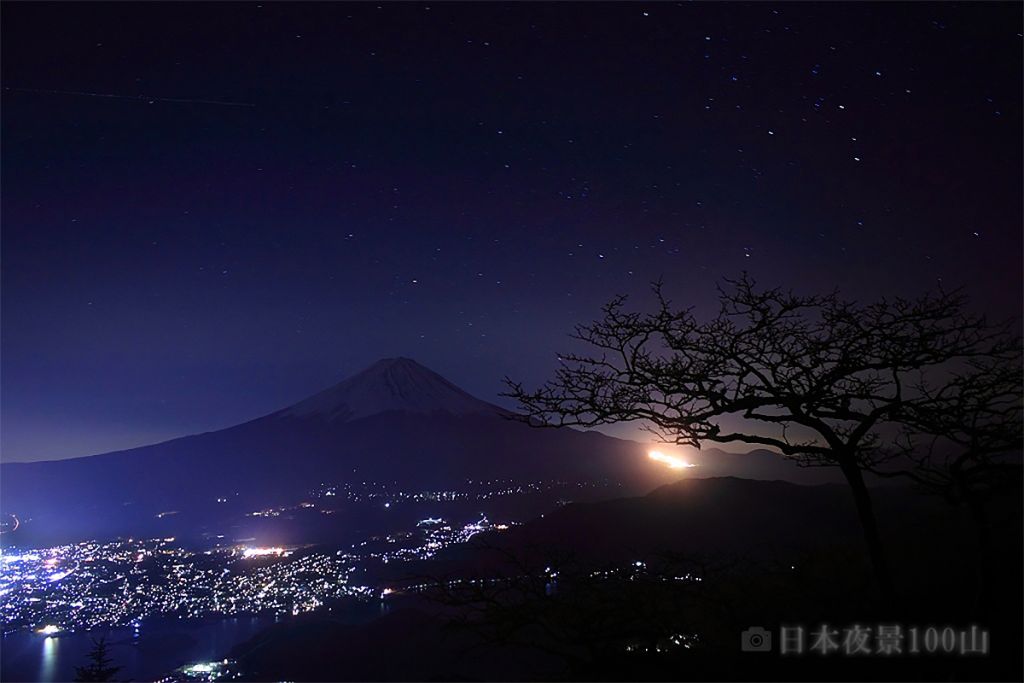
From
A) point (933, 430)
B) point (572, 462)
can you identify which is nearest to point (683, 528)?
point (933, 430)

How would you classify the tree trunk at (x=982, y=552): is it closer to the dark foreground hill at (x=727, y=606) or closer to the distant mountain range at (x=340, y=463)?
the dark foreground hill at (x=727, y=606)

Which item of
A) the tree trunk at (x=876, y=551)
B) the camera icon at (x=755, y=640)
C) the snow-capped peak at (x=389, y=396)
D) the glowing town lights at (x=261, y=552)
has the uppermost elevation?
the snow-capped peak at (x=389, y=396)

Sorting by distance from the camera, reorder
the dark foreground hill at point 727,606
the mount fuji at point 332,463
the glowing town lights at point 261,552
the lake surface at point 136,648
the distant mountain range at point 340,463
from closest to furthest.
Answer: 1. the dark foreground hill at point 727,606
2. the lake surface at point 136,648
3. the glowing town lights at point 261,552
4. the distant mountain range at point 340,463
5. the mount fuji at point 332,463

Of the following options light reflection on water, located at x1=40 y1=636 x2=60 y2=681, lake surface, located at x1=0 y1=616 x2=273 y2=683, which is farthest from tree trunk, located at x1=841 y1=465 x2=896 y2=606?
light reflection on water, located at x1=40 y1=636 x2=60 y2=681

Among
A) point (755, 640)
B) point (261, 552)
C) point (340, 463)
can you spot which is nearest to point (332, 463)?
point (340, 463)

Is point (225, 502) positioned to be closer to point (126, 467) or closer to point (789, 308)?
point (126, 467)

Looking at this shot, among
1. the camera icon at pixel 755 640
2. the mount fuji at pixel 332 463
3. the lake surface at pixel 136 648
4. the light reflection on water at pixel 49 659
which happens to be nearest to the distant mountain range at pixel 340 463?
the mount fuji at pixel 332 463

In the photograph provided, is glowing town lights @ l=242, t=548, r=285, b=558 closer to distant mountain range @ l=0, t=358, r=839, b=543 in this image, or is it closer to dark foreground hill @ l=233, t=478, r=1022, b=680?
distant mountain range @ l=0, t=358, r=839, b=543
